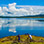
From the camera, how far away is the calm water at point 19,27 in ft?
8.82

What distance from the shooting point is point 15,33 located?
2686 millimetres

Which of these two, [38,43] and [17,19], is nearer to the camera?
[38,43]

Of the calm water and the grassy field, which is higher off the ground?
the calm water

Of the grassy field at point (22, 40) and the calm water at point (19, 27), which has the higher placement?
the calm water at point (19, 27)

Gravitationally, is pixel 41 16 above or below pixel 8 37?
above

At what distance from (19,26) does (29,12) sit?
51 centimetres

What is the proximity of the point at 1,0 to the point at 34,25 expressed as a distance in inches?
47.1

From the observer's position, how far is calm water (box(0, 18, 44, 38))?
2.69 m

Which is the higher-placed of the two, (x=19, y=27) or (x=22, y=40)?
(x=19, y=27)

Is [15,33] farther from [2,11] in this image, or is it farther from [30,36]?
[2,11]

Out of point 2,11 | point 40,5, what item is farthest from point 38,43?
point 2,11

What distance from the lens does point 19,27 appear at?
8.81ft

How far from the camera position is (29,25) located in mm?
2715

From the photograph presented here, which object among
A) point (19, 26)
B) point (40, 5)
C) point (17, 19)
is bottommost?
point (19, 26)
